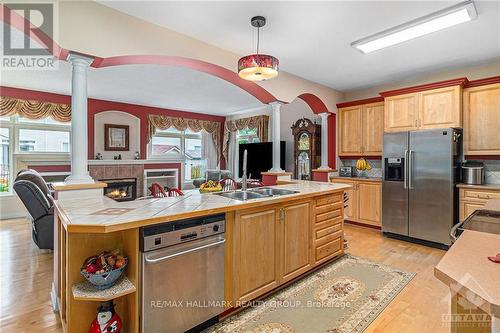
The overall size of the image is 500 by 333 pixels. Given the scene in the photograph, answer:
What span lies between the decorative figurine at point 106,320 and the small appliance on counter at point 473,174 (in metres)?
4.61

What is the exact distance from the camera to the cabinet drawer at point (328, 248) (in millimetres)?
2972

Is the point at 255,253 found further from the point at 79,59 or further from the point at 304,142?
the point at 304,142

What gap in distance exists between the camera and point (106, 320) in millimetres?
1637

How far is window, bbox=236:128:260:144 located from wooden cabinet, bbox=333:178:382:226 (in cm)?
350

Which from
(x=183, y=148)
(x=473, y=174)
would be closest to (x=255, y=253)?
(x=473, y=174)

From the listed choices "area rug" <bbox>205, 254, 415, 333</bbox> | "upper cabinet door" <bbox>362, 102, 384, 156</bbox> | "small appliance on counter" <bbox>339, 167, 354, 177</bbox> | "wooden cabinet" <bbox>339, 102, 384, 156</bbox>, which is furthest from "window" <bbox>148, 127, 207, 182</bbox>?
"area rug" <bbox>205, 254, 415, 333</bbox>

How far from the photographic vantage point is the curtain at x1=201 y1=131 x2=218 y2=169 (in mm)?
8703

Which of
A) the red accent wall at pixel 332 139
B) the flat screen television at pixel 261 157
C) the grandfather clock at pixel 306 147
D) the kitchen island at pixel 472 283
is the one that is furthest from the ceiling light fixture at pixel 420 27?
the flat screen television at pixel 261 157

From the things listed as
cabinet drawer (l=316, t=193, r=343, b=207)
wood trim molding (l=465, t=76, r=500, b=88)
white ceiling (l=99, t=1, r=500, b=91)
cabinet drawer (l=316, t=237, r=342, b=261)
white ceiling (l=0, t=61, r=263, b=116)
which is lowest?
cabinet drawer (l=316, t=237, r=342, b=261)

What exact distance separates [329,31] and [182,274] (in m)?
2.80

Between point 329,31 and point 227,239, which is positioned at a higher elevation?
point 329,31

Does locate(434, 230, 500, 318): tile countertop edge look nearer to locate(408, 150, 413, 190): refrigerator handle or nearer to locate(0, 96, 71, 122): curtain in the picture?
locate(408, 150, 413, 190): refrigerator handle

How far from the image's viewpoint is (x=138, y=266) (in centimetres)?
162

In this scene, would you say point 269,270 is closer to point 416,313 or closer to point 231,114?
point 416,313
